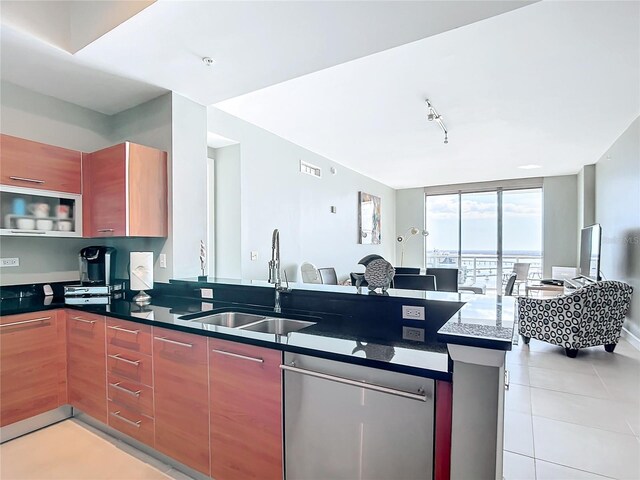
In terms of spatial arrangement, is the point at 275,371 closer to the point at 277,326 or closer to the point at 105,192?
the point at 277,326

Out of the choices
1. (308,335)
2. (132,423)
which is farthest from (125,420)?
(308,335)

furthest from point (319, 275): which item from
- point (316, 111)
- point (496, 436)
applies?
point (496, 436)

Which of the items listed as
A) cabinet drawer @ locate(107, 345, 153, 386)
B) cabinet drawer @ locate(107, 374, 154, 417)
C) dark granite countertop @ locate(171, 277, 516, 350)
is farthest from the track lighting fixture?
cabinet drawer @ locate(107, 374, 154, 417)

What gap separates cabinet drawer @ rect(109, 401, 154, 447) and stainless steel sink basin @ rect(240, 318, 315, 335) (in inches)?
30.5

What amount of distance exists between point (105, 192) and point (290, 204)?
246 cm

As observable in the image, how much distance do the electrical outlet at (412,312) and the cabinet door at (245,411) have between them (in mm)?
699

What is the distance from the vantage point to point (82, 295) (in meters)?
2.59

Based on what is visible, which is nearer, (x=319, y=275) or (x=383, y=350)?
(x=383, y=350)

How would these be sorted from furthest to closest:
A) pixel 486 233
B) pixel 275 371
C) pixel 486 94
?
pixel 486 233, pixel 486 94, pixel 275 371

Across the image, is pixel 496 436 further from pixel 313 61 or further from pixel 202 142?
pixel 202 142

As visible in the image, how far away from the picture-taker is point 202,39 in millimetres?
2062

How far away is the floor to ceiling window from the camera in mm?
7738

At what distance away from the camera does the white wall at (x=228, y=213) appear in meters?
3.96

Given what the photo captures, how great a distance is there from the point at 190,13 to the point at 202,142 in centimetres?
136
